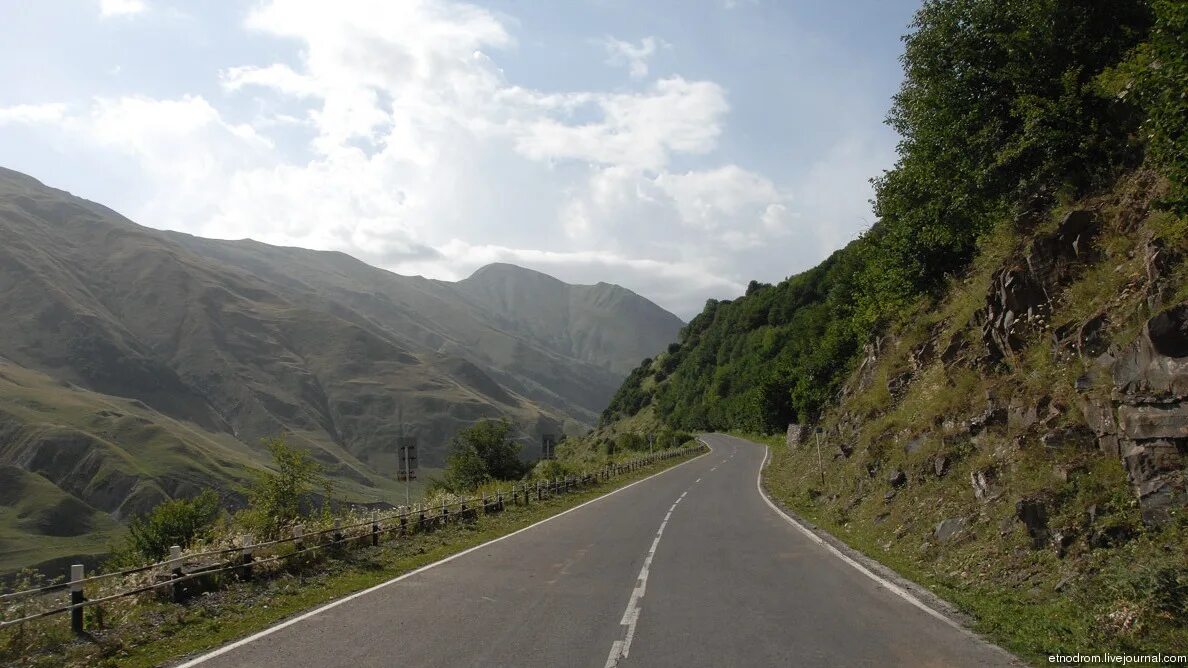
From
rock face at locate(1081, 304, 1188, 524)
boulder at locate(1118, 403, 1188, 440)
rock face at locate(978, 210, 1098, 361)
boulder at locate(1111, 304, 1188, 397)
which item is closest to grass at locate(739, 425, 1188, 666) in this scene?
rock face at locate(1081, 304, 1188, 524)

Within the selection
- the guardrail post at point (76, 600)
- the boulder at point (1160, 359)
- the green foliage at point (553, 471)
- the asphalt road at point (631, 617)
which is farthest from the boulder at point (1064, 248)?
the green foliage at point (553, 471)

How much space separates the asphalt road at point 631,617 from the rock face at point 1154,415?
11.5 ft

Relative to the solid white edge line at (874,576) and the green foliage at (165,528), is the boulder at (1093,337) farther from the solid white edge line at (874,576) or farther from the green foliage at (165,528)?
the green foliage at (165,528)

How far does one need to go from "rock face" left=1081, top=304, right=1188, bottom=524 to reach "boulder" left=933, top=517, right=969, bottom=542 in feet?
8.71

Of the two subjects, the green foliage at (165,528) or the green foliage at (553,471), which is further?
the green foliage at (553,471)

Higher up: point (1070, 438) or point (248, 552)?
point (1070, 438)

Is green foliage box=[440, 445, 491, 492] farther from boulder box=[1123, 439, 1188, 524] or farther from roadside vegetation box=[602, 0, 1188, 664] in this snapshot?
boulder box=[1123, 439, 1188, 524]

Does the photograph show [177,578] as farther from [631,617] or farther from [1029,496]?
[1029,496]

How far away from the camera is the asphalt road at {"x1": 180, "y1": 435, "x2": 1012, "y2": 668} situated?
7.62 metres

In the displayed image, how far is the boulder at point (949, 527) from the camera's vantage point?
12531 millimetres

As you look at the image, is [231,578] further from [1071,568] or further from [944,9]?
[944,9]

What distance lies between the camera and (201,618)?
10758 mm

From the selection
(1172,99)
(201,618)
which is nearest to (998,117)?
(1172,99)

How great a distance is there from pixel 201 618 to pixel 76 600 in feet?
5.48
